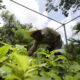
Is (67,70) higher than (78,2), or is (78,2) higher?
(78,2)

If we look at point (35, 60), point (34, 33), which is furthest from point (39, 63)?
point (34, 33)

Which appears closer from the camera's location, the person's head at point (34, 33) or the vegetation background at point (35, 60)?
the vegetation background at point (35, 60)

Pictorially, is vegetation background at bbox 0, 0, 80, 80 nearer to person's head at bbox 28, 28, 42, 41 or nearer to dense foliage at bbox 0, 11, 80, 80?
dense foliage at bbox 0, 11, 80, 80

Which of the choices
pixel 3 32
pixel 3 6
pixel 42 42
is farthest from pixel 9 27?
pixel 42 42

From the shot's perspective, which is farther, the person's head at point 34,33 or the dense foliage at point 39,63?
the person's head at point 34,33

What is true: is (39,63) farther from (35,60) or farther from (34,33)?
(34,33)

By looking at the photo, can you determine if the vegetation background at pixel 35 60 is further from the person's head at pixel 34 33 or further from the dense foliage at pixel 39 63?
the person's head at pixel 34 33

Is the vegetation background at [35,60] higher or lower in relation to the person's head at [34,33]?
lower

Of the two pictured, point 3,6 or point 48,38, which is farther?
point 3,6

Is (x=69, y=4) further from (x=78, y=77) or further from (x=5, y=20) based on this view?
(x=5, y=20)

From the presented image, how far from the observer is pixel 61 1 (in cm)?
472

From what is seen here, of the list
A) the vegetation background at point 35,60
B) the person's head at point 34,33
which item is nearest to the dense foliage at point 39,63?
the vegetation background at point 35,60

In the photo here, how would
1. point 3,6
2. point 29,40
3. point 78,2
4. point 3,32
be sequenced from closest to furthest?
point 78,2 → point 3,6 → point 29,40 → point 3,32

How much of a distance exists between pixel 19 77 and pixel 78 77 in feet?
0.38
